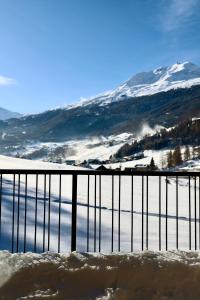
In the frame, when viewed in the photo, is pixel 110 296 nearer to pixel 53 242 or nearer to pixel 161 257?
pixel 161 257

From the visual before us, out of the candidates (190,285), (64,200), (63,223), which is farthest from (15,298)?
(64,200)

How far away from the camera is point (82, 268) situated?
482 centimetres

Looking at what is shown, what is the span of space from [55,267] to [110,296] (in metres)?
0.84

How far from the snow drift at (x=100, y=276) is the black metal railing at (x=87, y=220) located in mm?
954

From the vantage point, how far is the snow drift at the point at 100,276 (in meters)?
4.34

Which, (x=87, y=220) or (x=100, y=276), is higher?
(x=87, y=220)

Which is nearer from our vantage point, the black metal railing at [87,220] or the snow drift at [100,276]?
the snow drift at [100,276]

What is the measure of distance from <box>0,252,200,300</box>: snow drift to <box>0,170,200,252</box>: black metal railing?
954 mm

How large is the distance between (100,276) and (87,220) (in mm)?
3939

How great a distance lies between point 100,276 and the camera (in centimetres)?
470

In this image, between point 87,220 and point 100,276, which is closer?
point 100,276

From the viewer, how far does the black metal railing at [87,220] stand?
6.40 m

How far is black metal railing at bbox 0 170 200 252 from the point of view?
6.40m

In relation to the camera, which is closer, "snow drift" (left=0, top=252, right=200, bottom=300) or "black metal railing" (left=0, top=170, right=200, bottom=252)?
"snow drift" (left=0, top=252, right=200, bottom=300)
